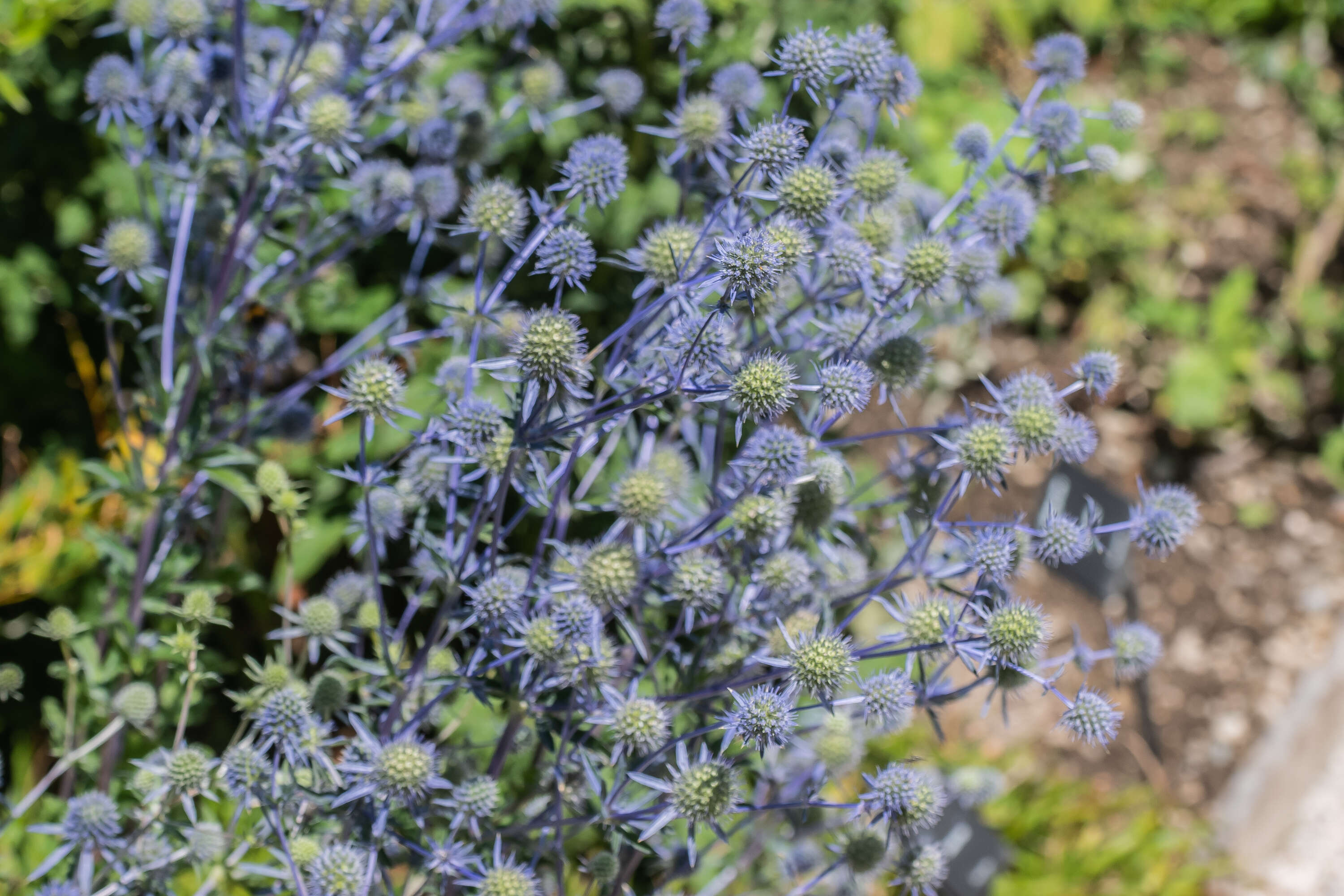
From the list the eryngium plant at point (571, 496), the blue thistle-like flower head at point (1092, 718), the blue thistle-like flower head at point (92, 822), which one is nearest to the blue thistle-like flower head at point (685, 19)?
the eryngium plant at point (571, 496)

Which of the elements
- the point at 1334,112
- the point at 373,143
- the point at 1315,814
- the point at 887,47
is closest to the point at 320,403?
the point at 373,143

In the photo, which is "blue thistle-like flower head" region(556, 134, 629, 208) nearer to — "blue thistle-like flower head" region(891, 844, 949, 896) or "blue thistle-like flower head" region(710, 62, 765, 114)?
"blue thistle-like flower head" region(710, 62, 765, 114)

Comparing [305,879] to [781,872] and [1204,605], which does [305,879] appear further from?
[1204,605]

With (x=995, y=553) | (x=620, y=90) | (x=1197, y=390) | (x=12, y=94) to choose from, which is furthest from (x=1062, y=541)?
(x=1197, y=390)

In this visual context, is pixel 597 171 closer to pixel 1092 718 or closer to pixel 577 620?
pixel 577 620

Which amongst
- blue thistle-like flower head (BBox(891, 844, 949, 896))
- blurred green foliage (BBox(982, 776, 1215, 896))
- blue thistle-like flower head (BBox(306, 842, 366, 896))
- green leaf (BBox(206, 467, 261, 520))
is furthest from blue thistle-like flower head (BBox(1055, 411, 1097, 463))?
blurred green foliage (BBox(982, 776, 1215, 896))

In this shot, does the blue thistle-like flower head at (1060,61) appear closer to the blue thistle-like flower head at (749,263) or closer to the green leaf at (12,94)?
the blue thistle-like flower head at (749,263)

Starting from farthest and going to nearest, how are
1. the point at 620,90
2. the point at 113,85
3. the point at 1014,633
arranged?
1. the point at 620,90
2. the point at 113,85
3. the point at 1014,633

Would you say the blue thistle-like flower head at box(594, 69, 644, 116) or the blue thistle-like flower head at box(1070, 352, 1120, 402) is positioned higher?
the blue thistle-like flower head at box(594, 69, 644, 116)
